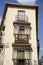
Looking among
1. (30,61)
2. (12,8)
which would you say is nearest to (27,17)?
(12,8)

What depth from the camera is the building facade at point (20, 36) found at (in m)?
22.9

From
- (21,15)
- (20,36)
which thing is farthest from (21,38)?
(21,15)

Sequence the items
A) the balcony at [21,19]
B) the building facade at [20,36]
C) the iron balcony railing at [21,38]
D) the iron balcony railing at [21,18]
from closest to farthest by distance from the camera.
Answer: the building facade at [20,36], the iron balcony railing at [21,38], the balcony at [21,19], the iron balcony railing at [21,18]

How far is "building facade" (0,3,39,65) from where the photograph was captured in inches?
903

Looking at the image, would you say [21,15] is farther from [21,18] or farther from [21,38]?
[21,38]

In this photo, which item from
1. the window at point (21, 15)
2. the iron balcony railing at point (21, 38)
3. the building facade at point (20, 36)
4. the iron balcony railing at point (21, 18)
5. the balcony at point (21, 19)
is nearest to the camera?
the building facade at point (20, 36)

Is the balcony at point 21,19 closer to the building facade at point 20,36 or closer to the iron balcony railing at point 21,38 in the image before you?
the building facade at point 20,36

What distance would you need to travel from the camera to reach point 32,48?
2364cm

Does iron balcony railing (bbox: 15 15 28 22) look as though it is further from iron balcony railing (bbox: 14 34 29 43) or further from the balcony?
iron balcony railing (bbox: 14 34 29 43)

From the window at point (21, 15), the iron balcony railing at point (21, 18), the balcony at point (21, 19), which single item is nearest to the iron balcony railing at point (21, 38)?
the balcony at point (21, 19)

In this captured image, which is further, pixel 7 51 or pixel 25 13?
pixel 25 13

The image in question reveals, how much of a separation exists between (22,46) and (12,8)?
215 inches

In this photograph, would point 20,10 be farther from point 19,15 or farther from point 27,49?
point 27,49

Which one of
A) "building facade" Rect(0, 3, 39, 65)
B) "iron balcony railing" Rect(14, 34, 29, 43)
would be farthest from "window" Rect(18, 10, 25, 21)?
"iron balcony railing" Rect(14, 34, 29, 43)
